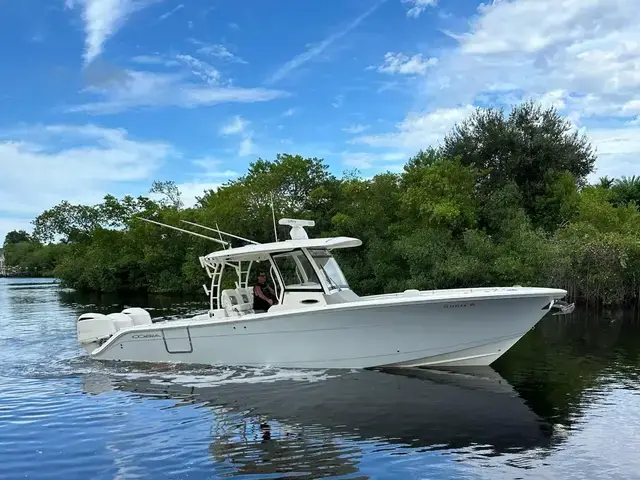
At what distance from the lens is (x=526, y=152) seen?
3675cm

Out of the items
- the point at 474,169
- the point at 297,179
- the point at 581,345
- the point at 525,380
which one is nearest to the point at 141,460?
the point at 525,380

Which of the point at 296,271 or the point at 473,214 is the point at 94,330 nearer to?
A: the point at 296,271

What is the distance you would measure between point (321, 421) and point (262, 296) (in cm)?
458

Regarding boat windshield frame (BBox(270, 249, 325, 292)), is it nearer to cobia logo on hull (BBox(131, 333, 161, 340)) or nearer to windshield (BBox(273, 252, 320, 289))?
windshield (BBox(273, 252, 320, 289))

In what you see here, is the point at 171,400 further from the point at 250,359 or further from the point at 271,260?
the point at 271,260

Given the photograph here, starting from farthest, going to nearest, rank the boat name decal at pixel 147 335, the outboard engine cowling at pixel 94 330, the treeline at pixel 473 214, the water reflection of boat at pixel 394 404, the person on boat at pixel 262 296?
the treeline at pixel 473 214, the outboard engine cowling at pixel 94 330, the person on boat at pixel 262 296, the boat name decal at pixel 147 335, the water reflection of boat at pixel 394 404

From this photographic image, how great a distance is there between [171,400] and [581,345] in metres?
12.1

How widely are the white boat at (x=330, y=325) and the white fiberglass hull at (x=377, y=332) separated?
0.07ft

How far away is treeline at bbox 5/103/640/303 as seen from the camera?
92.2ft

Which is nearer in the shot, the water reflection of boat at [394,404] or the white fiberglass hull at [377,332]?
the water reflection of boat at [394,404]

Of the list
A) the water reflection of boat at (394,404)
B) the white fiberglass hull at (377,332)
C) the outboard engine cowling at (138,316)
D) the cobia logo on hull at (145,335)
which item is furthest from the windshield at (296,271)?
the outboard engine cowling at (138,316)

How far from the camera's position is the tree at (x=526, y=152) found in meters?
36.7

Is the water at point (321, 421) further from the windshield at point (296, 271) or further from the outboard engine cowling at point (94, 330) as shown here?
the windshield at point (296, 271)

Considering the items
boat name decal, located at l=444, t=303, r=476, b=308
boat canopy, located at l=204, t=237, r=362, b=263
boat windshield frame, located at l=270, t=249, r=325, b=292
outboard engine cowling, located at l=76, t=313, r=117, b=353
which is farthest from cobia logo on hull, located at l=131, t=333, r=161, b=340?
boat name decal, located at l=444, t=303, r=476, b=308
